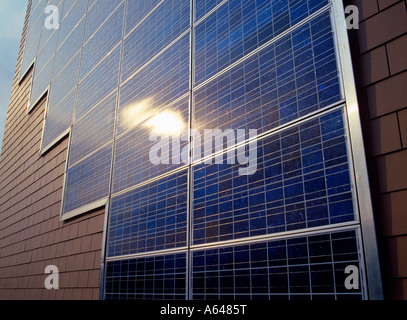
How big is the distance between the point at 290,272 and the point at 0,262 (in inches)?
418

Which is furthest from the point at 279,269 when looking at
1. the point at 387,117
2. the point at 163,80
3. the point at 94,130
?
the point at 94,130

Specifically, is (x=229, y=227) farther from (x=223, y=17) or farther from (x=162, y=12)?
(x=162, y=12)

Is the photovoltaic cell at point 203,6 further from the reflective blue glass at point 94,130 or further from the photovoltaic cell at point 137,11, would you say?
the reflective blue glass at point 94,130

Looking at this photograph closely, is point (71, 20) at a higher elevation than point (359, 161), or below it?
higher

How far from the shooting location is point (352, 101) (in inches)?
99.3

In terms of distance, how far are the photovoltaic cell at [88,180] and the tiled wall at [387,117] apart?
394 cm

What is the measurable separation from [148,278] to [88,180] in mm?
2688

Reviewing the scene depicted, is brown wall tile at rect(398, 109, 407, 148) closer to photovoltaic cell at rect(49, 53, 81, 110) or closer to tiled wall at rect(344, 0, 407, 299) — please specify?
tiled wall at rect(344, 0, 407, 299)

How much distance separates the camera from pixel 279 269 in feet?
8.67

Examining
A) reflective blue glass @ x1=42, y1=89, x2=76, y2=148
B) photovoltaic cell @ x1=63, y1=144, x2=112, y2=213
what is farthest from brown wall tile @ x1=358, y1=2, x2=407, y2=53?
reflective blue glass @ x1=42, y1=89, x2=76, y2=148

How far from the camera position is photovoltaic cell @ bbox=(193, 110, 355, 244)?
2.47 meters

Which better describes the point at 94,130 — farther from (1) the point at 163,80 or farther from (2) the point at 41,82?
(2) the point at 41,82

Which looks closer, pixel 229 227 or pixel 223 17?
pixel 229 227

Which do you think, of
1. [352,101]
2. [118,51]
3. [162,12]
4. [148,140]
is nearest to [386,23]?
[352,101]
